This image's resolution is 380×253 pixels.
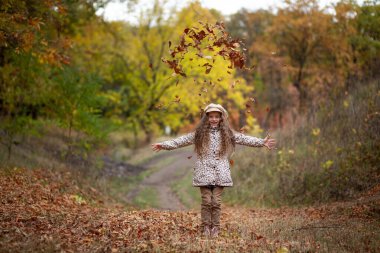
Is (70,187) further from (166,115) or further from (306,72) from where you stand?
(306,72)

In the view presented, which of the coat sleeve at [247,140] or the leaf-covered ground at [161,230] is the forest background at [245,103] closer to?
the coat sleeve at [247,140]

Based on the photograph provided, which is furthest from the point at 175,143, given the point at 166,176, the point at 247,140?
the point at 166,176

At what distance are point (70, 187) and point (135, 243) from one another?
25.0 feet

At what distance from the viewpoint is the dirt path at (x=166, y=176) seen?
1802 cm

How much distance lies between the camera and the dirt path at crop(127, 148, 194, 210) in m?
18.0

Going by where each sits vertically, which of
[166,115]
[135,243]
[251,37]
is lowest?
[135,243]

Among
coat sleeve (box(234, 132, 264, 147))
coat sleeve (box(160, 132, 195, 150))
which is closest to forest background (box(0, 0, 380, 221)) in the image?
coat sleeve (box(234, 132, 264, 147))

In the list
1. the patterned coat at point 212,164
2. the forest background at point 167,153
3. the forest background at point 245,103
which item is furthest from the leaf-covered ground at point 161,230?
the forest background at point 245,103

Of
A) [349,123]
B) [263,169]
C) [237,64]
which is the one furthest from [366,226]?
[263,169]

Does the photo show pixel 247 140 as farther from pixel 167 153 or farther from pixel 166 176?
Answer: pixel 167 153

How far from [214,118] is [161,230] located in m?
2.05

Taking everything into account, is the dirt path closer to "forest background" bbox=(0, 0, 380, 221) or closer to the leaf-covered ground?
"forest background" bbox=(0, 0, 380, 221)

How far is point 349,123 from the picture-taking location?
15773 mm

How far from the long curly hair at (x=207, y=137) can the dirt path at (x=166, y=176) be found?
832cm
